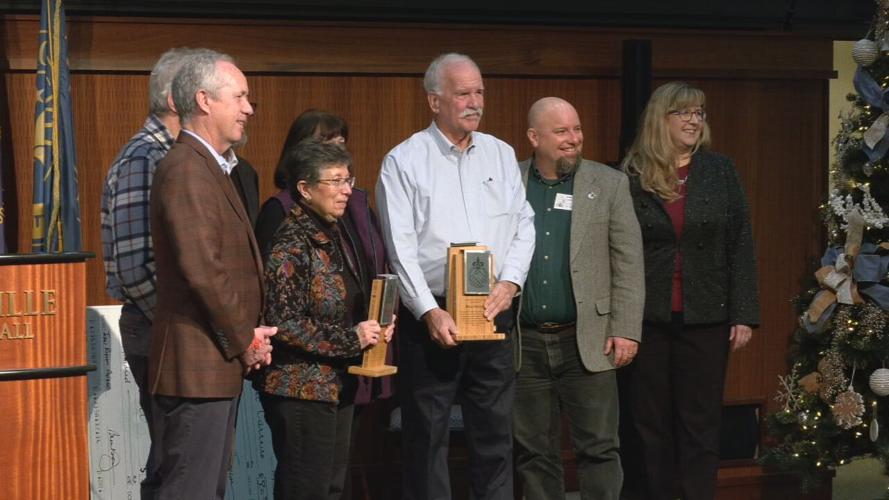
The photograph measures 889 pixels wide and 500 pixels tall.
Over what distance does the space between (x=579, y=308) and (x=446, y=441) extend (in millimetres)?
669

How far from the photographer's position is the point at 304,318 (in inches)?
159

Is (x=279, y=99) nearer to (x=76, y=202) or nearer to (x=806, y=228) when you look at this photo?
(x=76, y=202)

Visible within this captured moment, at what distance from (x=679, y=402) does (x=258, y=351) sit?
1867 millimetres

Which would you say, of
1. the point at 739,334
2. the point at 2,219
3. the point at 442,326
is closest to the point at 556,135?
the point at 442,326

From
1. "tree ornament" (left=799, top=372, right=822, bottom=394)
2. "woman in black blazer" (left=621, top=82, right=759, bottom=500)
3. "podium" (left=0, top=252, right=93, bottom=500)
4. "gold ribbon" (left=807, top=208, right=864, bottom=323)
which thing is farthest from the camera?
"tree ornament" (left=799, top=372, right=822, bottom=394)

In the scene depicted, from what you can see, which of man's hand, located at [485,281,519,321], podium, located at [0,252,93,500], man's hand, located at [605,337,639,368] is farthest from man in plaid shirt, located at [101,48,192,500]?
man's hand, located at [605,337,639,368]

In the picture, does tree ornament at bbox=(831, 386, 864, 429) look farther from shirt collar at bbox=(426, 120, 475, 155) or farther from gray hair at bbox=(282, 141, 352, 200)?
gray hair at bbox=(282, 141, 352, 200)

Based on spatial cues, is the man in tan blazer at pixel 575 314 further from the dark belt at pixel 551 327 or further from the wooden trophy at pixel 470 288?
the wooden trophy at pixel 470 288

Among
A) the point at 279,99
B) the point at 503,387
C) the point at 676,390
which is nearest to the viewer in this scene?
the point at 503,387

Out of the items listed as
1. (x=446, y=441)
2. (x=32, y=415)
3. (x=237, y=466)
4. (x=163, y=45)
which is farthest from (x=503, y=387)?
(x=163, y=45)

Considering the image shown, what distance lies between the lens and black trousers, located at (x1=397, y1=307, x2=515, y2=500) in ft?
14.7

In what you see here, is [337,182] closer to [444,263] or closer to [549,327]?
[444,263]

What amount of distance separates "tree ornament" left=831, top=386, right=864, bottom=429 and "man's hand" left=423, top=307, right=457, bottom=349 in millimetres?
1819

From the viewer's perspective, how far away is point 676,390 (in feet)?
16.3
